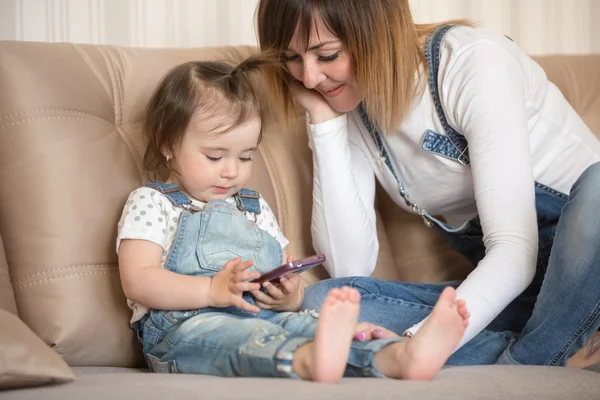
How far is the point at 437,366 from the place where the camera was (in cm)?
122

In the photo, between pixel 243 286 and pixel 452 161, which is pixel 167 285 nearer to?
pixel 243 286

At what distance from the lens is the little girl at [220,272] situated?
1213 mm

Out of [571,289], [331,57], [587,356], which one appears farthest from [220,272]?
[587,356]

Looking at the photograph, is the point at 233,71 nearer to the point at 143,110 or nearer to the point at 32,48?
the point at 143,110

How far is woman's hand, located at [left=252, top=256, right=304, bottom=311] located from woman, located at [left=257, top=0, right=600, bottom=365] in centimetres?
13

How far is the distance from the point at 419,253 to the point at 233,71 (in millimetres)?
714

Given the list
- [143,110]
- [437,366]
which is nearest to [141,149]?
[143,110]

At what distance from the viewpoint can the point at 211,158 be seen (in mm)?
1604

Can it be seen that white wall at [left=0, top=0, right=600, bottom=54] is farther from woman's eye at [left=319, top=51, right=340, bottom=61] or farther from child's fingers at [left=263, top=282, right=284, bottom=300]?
child's fingers at [left=263, top=282, right=284, bottom=300]

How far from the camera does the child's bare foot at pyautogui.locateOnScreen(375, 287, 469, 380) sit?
1.21 meters

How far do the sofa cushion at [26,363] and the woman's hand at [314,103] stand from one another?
88 cm

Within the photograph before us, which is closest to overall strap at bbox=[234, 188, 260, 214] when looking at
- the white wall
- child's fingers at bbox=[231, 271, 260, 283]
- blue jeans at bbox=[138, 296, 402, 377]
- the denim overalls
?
the denim overalls

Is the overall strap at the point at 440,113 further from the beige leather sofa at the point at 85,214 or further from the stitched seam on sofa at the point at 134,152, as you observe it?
the stitched seam on sofa at the point at 134,152

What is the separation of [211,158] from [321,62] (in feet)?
1.02
